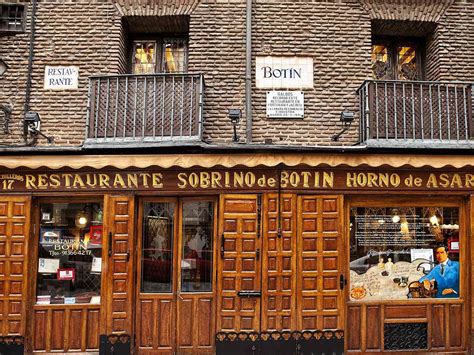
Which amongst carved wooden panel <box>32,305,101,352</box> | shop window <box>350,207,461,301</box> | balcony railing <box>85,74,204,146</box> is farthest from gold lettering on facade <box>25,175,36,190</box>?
shop window <box>350,207,461,301</box>

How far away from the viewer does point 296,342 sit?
739 cm

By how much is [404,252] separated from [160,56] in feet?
20.2

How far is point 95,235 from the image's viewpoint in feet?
25.9

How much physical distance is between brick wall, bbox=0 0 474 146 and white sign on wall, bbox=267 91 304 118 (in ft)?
0.38

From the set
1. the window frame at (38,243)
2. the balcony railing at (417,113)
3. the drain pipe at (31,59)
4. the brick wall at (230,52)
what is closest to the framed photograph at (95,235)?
the window frame at (38,243)

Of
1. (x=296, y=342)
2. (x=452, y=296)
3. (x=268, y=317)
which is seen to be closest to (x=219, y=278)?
(x=268, y=317)

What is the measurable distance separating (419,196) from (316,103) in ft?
→ 8.38

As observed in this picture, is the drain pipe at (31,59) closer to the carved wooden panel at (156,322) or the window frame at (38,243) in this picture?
the window frame at (38,243)

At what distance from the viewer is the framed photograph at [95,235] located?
7.86 m

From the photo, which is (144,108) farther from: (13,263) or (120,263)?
(13,263)

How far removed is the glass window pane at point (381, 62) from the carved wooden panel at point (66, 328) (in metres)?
7.06

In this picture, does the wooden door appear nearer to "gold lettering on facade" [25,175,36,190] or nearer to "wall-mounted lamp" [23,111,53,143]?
"gold lettering on facade" [25,175,36,190]

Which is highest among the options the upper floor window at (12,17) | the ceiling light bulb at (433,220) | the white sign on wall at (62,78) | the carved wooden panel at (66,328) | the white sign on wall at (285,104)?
the upper floor window at (12,17)

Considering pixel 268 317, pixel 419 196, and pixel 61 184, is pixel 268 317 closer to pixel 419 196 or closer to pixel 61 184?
pixel 419 196
